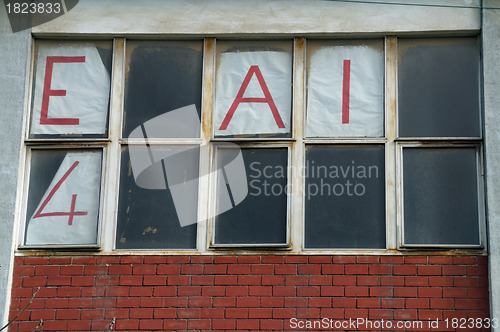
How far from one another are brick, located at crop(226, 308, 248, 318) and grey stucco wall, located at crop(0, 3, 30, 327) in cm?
208

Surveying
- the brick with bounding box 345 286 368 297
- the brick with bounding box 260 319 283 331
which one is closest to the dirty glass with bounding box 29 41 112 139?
the brick with bounding box 260 319 283 331

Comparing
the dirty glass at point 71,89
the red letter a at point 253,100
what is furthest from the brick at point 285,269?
the dirty glass at point 71,89

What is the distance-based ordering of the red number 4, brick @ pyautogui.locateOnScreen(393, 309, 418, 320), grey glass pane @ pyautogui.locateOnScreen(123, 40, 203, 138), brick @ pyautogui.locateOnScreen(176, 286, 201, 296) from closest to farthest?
1. brick @ pyautogui.locateOnScreen(393, 309, 418, 320)
2. brick @ pyautogui.locateOnScreen(176, 286, 201, 296)
3. the red number 4
4. grey glass pane @ pyautogui.locateOnScreen(123, 40, 203, 138)

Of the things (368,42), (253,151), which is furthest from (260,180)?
(368,42)

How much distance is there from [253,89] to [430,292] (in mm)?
2616

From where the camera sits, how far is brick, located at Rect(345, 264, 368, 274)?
9.05 metres

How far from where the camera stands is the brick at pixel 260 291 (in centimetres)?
907

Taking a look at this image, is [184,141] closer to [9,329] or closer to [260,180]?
[260,180]

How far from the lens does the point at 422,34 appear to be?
9.70 meters

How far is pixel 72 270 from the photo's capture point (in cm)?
925

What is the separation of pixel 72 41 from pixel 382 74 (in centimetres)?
315

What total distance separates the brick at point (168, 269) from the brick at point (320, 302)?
127 cm
